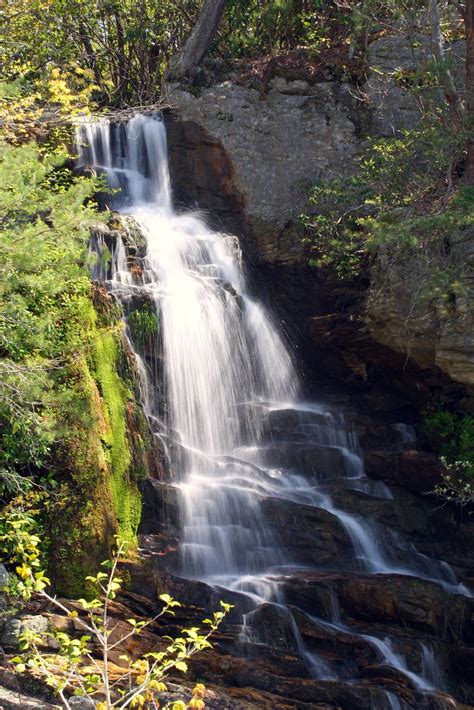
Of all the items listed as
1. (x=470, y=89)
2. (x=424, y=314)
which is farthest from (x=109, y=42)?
(x=424, y=314)

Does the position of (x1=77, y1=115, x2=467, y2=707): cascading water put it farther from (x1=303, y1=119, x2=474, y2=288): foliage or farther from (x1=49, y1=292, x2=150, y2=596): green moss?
(x1=303, y1=119, x2=474, y2=288): foliage

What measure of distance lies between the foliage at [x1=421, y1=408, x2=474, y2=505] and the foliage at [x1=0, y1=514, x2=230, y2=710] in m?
5.29

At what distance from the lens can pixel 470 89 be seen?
525 inches

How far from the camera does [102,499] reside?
9.01 metres

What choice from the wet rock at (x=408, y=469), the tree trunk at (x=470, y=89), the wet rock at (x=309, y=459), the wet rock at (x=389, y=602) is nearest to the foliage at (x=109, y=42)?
the tree trunk at (x=470, y=89)

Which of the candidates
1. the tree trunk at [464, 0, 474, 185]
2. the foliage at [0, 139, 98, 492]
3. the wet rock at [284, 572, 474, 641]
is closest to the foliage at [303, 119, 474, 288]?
the tree trunk at [464, 0, 474, 185]

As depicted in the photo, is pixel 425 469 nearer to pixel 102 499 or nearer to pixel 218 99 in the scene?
pixel 102 499

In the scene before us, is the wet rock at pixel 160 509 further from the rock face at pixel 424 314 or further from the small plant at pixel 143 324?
the rock face at pixel 424 314

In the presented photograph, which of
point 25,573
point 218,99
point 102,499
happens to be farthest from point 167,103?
point 25,573

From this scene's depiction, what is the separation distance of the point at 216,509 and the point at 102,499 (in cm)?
192

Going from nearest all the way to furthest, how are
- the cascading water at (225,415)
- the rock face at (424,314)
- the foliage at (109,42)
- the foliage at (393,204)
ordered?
the cascading water at (225,415)
the rock face at (424,314)
the foliage at (393,204)
the foliage at (109,42)

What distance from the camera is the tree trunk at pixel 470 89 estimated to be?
13.0 m

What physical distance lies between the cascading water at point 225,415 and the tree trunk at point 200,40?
2.90m

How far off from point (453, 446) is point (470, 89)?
6.36 meters
